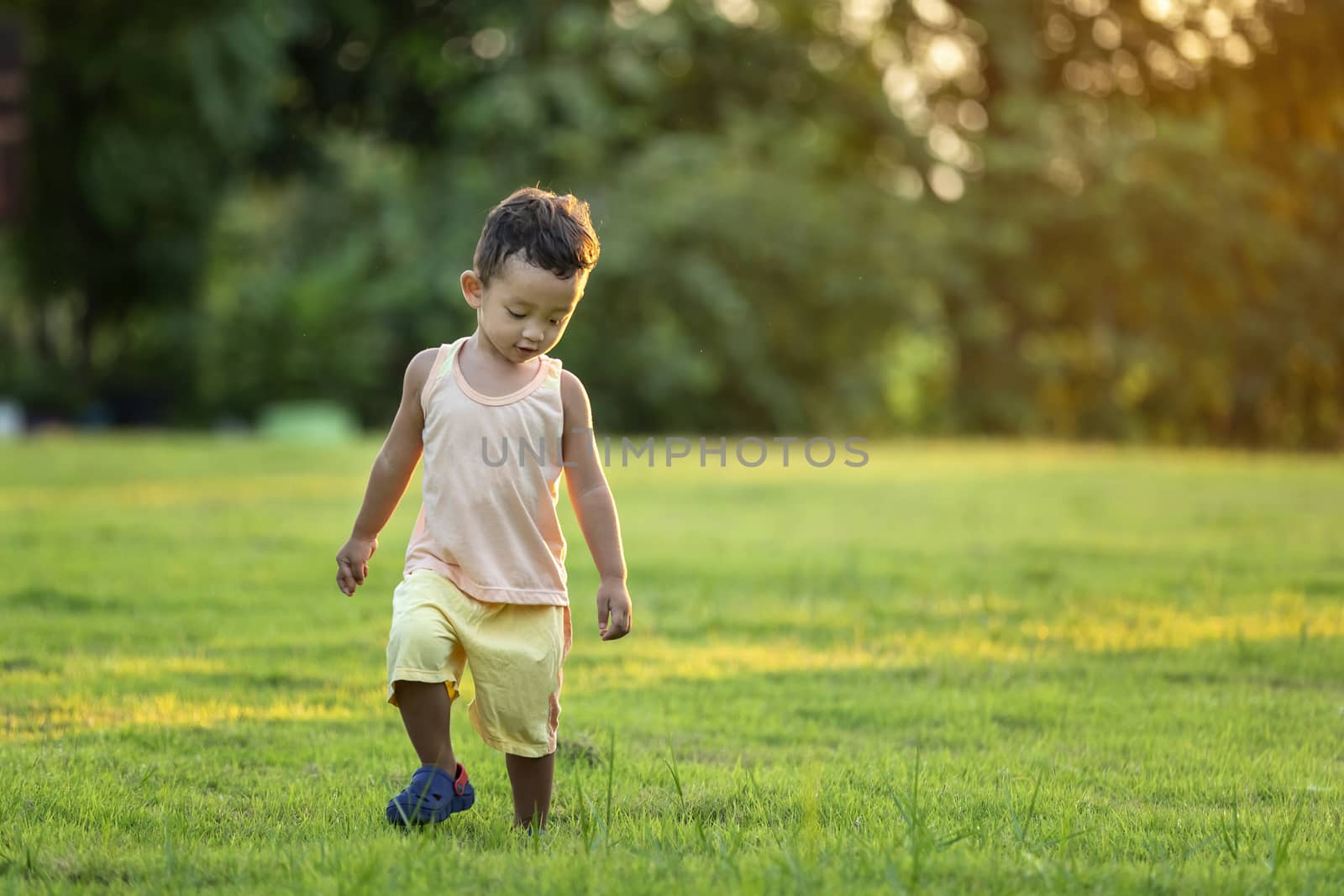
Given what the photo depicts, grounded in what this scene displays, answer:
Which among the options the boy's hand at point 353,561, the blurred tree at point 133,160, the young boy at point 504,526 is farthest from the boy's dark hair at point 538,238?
the blurred tree at point 133,160

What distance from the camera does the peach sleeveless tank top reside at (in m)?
3.58

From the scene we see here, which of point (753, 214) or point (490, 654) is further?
point (753, 214)

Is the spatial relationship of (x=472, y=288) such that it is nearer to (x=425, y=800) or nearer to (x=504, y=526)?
(x=504, y=526)

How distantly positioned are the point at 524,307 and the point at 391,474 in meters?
0.52

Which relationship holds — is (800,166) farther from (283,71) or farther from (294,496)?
(294,496)

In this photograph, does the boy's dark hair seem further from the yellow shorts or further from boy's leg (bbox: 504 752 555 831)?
boy's leg (bbox: 504 752 555 831)

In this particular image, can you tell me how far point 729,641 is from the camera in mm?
6586

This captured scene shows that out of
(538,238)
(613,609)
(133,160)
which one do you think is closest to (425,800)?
(613,609)

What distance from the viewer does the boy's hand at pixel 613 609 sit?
3.58 m

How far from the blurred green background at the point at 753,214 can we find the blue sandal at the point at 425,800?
20.7 metres

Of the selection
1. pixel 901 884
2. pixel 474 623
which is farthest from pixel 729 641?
pixel 901 884

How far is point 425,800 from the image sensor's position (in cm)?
348

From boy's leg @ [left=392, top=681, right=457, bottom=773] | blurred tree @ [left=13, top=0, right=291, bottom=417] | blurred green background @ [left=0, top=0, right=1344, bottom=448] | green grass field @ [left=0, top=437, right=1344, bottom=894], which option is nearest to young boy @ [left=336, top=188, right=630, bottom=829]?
boy's leg @ [left=392, top=681, right=457, bottom=773]

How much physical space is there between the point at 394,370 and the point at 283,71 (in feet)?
21.6
